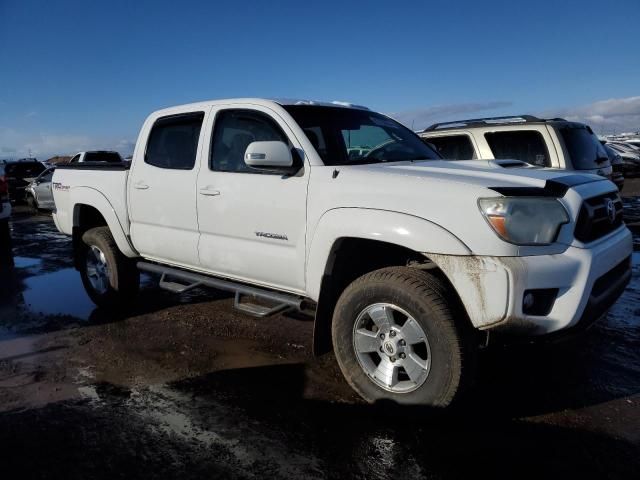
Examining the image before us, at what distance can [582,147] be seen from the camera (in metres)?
7.42

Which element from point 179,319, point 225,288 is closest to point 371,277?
point 225,288

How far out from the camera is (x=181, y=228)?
439cm

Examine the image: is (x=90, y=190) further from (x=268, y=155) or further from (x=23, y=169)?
(x=23, y=169)

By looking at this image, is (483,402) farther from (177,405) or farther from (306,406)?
(177,405)

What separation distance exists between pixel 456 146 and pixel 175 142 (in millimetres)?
5092

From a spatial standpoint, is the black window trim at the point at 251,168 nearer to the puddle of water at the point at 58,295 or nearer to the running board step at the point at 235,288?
the running board step at the point at 235,288

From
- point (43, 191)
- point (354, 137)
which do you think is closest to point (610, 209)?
point (354, 137)

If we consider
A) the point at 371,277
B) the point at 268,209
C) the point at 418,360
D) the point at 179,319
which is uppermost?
the point at 268,209

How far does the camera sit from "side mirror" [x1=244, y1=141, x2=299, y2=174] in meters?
3.38

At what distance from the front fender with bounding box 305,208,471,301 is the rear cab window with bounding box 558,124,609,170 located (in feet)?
17.2

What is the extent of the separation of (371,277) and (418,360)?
571 millimetres

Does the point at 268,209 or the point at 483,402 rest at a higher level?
the point at 268,209

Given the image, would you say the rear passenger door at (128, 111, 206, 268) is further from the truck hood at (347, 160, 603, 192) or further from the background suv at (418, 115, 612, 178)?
the background suv at (418, 115, 612, 178)

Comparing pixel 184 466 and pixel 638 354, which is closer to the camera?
pixel 184 466
